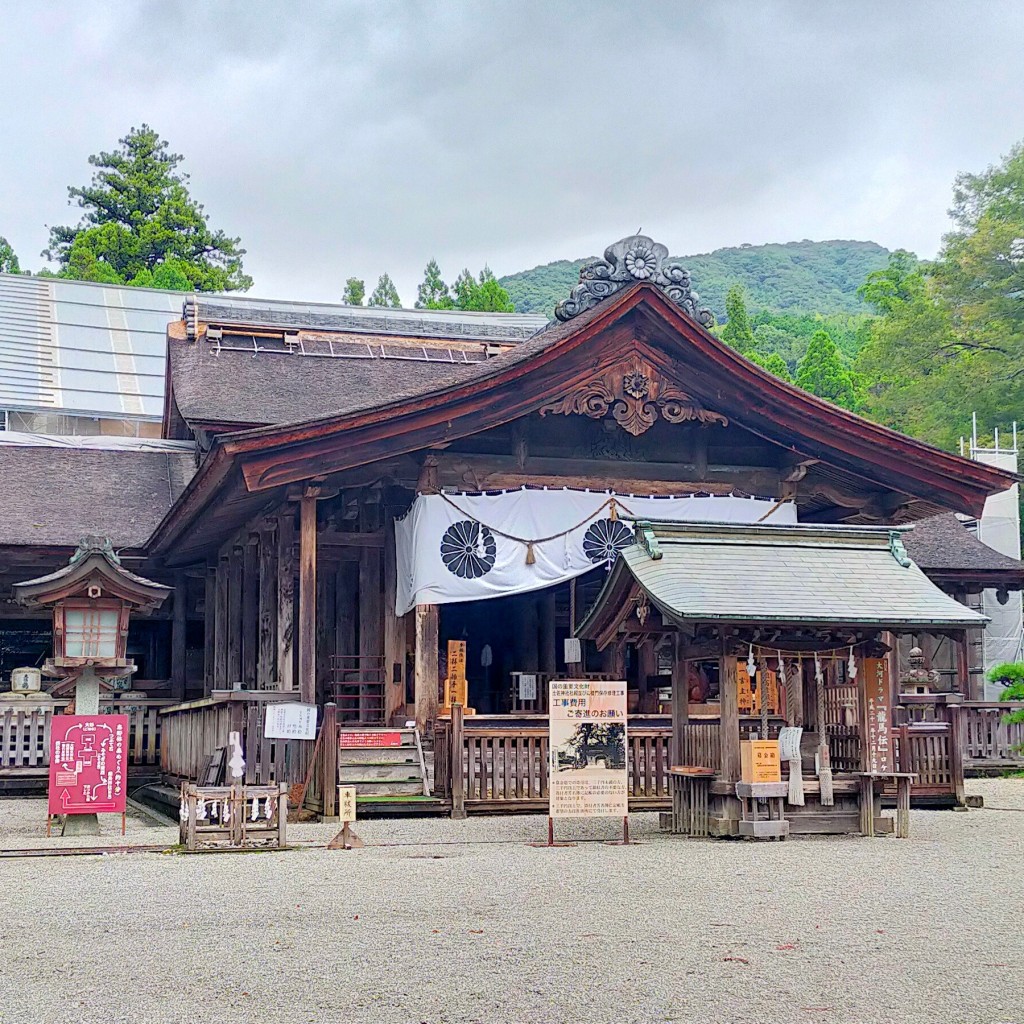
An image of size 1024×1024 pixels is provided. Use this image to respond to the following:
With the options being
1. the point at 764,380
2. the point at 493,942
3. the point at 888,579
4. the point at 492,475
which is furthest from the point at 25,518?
the point at 493,942

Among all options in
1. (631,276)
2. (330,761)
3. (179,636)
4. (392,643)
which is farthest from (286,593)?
(179,636)

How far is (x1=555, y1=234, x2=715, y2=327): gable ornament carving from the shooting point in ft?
55.5

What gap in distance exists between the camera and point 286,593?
58.5 ft

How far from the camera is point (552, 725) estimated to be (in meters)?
11.6

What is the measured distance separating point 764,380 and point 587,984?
39.0 feet

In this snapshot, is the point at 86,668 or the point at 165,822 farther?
the point at 165,822

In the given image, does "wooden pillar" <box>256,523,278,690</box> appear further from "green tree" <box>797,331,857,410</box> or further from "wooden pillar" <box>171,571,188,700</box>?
"green tree" <box>797,331,857,410</box>

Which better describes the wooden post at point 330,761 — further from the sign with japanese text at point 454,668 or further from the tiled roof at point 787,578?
the sign with japanese text at point 454,668

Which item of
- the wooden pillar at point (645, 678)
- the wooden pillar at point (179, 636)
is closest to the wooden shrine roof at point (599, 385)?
the wooden pillar at point (645, 678)

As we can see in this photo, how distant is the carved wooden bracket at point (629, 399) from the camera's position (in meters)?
16.8

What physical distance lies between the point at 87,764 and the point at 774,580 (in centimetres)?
655

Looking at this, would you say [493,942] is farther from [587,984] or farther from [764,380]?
[764,380]

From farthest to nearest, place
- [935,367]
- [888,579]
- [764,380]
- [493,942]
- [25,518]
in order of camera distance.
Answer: [935,367]
[25,518]
[764,380]
[888,579]
[493,942]

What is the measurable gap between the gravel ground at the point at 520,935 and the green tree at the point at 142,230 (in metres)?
45.1
